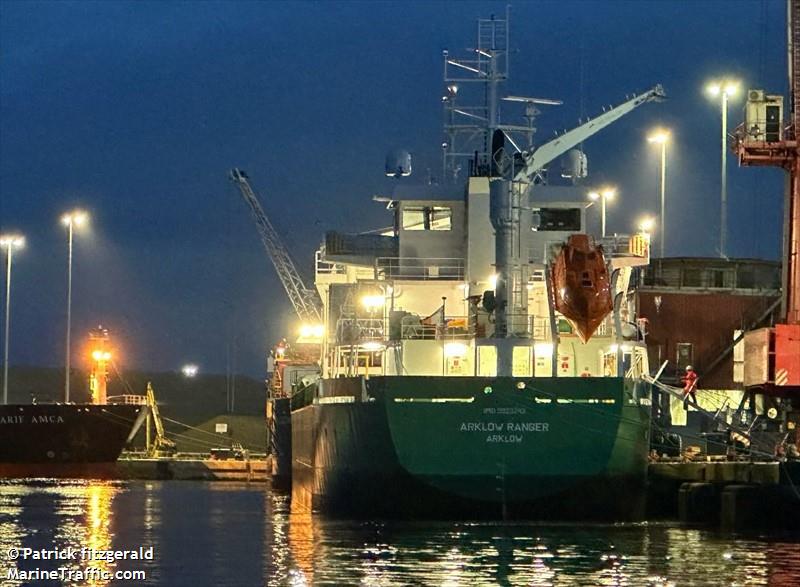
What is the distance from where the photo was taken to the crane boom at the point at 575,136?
43.8 meters

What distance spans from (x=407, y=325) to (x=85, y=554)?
37.1 ft

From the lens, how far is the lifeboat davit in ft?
134

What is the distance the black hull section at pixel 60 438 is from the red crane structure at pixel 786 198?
3505cm

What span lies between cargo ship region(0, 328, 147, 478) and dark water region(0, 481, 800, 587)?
31523 millimetres

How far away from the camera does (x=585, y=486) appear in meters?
39.5

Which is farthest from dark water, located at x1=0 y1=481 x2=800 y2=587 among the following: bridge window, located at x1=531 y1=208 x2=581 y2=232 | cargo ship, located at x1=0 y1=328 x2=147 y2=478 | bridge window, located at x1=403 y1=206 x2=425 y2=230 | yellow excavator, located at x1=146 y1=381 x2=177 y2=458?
yellow excavator, located at x1=146 y1=381 x2=177 y2=458

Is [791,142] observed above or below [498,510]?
above

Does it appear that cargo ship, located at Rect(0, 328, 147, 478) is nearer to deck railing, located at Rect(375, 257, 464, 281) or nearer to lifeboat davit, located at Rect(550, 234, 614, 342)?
deck railing, located at Rect(375, 257, 464, 281)

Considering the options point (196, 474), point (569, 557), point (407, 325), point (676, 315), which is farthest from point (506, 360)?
point (196, 474)

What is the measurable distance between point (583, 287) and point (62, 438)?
44600mm

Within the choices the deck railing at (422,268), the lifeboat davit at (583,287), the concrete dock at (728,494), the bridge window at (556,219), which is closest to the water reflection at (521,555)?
the concrete dock at (728,494)

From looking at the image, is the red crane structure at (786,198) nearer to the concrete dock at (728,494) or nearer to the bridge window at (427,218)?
the concrete dock at (728,494)

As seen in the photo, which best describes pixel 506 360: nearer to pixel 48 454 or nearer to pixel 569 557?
pixel 569 557

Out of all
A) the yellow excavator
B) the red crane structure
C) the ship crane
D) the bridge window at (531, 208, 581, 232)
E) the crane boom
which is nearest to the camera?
the ship crane
